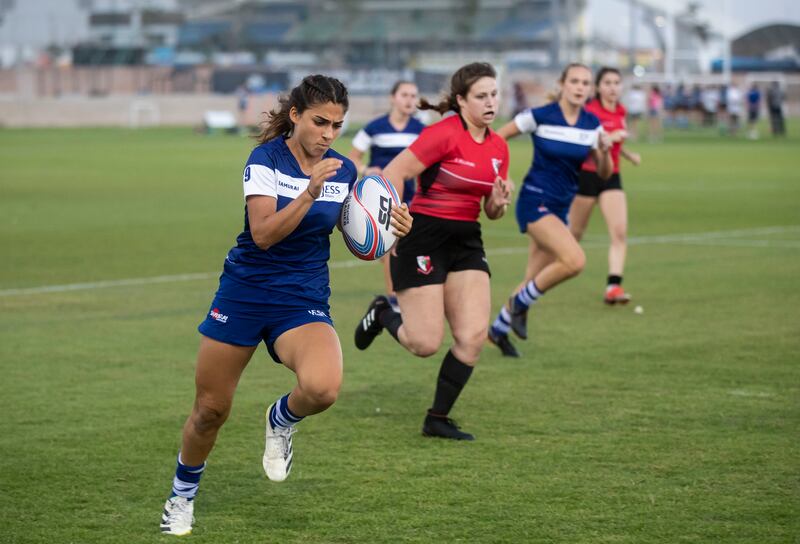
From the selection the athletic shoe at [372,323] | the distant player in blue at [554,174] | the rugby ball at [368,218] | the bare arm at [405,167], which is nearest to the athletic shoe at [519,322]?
the distant player in blue at [554,174]

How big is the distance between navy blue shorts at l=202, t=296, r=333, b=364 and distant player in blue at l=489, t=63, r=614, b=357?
4.99 meters

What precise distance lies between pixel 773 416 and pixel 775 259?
909 centimetres

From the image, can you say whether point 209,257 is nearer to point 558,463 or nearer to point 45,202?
point 45,202

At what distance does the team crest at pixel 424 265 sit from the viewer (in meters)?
8.55

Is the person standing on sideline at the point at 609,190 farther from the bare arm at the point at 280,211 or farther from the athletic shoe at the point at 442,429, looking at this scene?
the bare arm at the point at 280,211

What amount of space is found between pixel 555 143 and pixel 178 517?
6212mm

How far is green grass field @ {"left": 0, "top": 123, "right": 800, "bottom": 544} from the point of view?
6.58 meters

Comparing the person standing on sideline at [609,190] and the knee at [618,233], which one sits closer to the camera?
the person standing on sideline at [609,190]

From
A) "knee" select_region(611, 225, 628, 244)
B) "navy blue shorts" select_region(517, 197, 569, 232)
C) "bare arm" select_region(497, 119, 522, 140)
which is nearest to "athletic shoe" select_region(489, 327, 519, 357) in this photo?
"navy blue shorts" select_region(517, 197, 569, 232)

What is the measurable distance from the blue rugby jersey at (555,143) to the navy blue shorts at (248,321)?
17.8ft

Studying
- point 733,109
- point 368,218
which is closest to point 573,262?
point 368,218

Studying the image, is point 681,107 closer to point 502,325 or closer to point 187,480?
point 502,325

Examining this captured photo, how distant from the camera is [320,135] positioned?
636 centimetres

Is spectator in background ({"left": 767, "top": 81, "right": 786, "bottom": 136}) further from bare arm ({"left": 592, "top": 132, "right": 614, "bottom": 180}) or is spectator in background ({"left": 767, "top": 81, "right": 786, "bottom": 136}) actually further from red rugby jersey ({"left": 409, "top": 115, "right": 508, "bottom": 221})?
red rugby jersey ({"left": 409, "top": 115, "right": 508, "bottom": 221})
